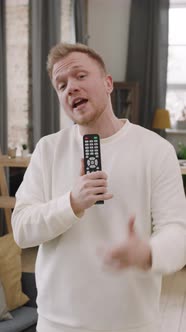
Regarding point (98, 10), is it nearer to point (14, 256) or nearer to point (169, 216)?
point (14, 256)

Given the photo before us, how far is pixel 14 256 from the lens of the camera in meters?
2.65

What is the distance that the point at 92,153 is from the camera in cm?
104

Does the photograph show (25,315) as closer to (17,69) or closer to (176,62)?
(17,69)

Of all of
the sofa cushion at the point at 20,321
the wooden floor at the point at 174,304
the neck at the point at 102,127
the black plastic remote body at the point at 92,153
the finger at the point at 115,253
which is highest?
the neck at the point at 102,127

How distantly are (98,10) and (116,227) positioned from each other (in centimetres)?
569

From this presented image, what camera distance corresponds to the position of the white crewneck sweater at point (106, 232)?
40.3 inches

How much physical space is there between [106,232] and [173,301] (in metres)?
2.47

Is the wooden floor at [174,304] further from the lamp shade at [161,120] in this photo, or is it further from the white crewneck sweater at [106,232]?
the lamp shade at [161,120]

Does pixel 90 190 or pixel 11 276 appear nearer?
pixel 90 190

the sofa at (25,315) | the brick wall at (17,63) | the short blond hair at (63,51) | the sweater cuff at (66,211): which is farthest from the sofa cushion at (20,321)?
the brick wall at (17,63)

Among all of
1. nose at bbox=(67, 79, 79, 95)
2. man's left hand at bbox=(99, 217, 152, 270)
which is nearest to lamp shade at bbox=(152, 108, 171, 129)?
nose at bbox=(67, 79, 79, 95)

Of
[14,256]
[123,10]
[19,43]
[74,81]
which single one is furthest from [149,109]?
[74,81]

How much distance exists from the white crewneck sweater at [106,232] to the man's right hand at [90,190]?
3cm

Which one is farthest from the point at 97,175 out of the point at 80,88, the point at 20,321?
the point at 20,321
